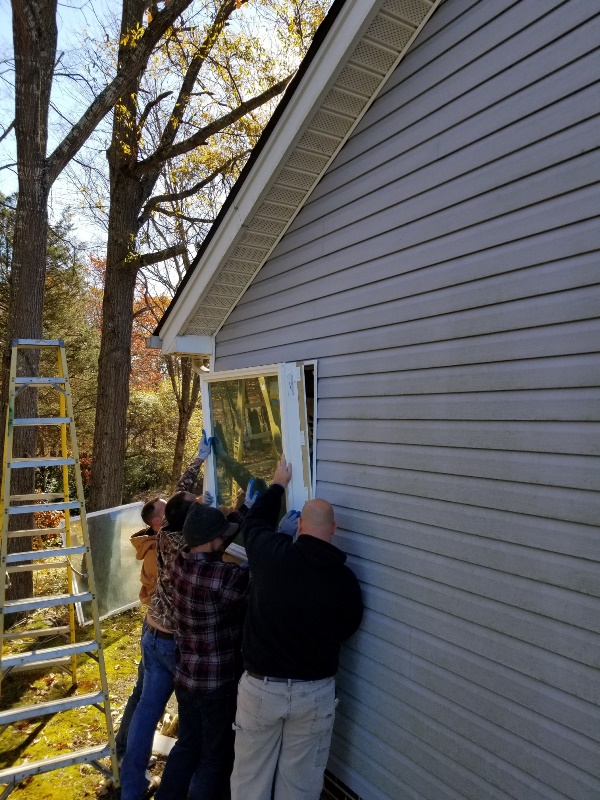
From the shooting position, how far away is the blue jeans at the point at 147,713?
384cm

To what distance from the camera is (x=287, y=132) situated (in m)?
3.66

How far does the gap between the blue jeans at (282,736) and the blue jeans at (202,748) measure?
0.29 metres

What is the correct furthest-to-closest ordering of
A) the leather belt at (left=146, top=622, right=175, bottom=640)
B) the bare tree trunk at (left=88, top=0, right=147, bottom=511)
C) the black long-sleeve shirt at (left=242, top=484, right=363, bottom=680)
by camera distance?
1. the bare tree trunk at (left=88, top=0, right=147, bottom=511)
2. the leather belt at (left=146, top=622, right=175, bottom=640)
3. the black long-sleeve shirt at (left=242, top=484, right=363, bottom=680)

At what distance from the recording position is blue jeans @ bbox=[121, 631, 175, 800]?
3840 millimetres

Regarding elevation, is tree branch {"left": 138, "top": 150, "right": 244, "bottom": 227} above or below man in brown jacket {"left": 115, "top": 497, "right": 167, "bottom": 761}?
above

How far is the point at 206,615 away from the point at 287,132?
3.25 m

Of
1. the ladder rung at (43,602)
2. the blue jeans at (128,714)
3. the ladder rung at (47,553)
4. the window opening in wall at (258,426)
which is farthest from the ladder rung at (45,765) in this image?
the window opening in wall at (258,426)

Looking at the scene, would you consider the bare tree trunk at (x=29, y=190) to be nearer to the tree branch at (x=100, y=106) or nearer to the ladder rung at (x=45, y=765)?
the tree branch at (x=100, y=106)

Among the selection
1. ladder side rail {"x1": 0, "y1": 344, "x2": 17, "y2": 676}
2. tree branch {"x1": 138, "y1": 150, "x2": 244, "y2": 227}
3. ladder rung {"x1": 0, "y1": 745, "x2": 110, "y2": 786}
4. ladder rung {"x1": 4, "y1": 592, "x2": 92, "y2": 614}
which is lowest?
ladder rung {"x1": 0, "y1": 745, "x2": 110, "y2": 786}

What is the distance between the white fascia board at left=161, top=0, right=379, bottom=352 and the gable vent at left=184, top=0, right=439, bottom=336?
0.18ft

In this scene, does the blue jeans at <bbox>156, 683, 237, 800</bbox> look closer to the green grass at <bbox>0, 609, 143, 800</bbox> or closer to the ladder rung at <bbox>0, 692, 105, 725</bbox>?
the ladder rung at <bbox>0, 692, 105, 725</bbox>

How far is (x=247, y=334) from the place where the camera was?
5.03m

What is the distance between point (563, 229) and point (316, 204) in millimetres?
2105

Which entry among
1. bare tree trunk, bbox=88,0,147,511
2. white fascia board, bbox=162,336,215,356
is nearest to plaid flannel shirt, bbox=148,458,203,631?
white fascia board, bbox=162,336,215,356
